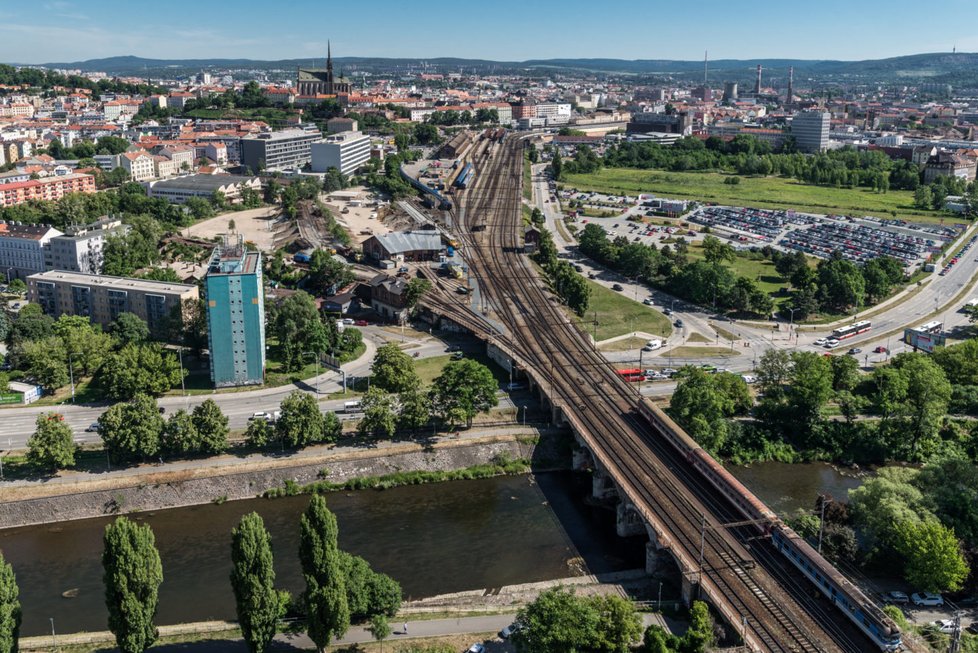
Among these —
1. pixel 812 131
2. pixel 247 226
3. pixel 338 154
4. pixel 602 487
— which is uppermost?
pixel 812 131

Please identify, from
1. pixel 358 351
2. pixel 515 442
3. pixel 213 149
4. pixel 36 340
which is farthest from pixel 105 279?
pixel 213 149

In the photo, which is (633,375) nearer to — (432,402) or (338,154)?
(432,402)

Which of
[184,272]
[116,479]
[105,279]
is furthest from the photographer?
[184,272]

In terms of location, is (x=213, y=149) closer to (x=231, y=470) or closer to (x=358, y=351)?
(x=358, y=351)

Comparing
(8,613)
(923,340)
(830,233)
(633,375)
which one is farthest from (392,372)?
(830,233)

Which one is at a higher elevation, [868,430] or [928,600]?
[868,430]
